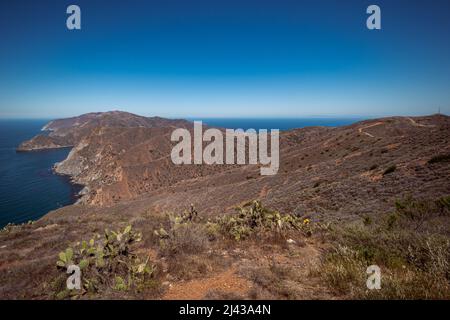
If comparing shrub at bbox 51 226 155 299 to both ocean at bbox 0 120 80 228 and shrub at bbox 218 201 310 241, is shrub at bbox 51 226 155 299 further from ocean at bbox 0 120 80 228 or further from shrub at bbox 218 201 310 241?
ocean at bbox 0 120 80 228

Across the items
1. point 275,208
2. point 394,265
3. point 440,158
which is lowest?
point 275,208

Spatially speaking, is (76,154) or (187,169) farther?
(76,154)

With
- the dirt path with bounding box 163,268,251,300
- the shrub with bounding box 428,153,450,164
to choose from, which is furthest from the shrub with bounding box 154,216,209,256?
the shrub with bounding box 428,153,450,164

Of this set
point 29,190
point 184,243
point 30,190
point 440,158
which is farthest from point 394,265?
point 29,190

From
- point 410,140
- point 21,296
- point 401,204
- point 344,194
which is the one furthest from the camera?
point 410,140

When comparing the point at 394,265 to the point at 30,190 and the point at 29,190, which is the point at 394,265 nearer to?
the point at 30,190
